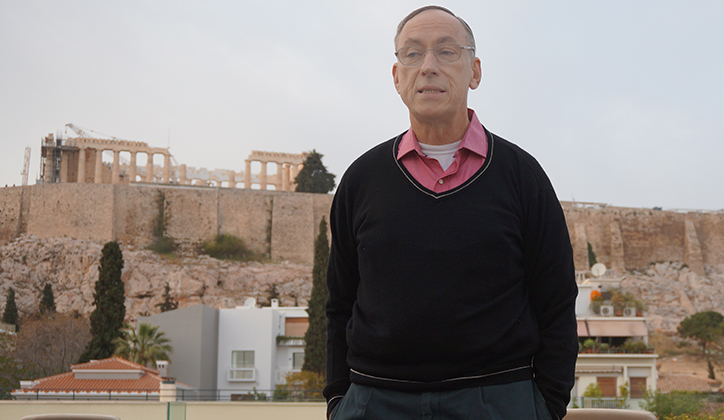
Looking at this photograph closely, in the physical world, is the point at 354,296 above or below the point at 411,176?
below

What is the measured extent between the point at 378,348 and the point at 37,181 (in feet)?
152

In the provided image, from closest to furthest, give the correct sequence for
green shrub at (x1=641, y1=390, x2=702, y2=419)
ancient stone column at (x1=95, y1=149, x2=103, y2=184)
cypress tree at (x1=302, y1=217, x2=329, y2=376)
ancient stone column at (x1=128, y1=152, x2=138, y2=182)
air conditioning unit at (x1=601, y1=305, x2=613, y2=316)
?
green shrub at (x1=641, y1=390, x2=702, y2=419), air conditioning unit at (x1=601, y1=305, x2=613, y2=316), cypress tree at (x1=302, y1=217, x2=329, y2=376), ancient stone column at (x1=95, y1=149, x2=103, y2=184), ancient stone column at (x1=128, y1=152, x2=138, y2=182)

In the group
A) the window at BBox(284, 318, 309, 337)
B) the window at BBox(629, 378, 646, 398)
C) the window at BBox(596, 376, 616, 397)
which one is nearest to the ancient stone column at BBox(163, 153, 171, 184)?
the window at BBox(284, 318, 309, 337)

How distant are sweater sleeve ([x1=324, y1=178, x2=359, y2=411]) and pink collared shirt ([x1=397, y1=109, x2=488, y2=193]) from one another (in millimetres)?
189

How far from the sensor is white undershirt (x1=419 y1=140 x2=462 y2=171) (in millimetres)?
1726

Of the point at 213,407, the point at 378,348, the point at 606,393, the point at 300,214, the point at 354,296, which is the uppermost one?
the point at 300,214

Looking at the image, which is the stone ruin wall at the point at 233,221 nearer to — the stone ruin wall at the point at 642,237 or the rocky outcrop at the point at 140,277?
the stone ruin wall at the point at 642,237

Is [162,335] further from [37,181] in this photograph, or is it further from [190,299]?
[37,181]

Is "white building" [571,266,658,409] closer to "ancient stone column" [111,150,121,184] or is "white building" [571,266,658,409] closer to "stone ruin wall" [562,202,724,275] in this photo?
"stone ruin wall" [562,202,724,275]

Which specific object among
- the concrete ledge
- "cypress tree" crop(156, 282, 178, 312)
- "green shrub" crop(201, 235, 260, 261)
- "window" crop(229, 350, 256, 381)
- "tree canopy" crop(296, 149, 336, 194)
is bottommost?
"window" crop(229, 350, 256, 381)

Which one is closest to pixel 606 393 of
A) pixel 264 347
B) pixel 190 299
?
pixel 264 347

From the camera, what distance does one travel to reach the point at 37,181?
4369 centimetres

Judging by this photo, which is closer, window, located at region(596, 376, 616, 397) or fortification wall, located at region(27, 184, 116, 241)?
window, located at region(596, 376, 616, 397)

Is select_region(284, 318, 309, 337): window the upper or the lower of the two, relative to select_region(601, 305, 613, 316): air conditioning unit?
lower
